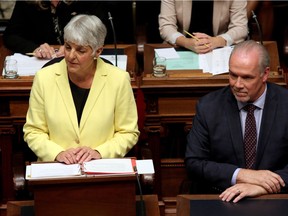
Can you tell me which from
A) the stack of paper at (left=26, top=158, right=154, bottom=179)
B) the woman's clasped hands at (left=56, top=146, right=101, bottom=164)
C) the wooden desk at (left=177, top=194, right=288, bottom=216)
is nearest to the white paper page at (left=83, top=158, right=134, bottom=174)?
the stack of paper at (left=26, top=158, right=154, bottom=179)

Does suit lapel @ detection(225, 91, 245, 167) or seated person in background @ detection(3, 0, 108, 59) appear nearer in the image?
suit lapel @ detection(225, 91, 245, 167)

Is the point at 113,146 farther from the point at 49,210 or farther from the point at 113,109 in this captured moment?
the point at 49,210

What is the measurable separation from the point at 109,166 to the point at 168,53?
5.23 ft

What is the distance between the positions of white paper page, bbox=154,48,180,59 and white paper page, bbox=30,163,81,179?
1511mm

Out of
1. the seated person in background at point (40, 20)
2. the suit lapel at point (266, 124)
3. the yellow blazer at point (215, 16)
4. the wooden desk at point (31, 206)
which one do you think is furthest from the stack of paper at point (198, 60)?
the wooden desk at point (31, 206)

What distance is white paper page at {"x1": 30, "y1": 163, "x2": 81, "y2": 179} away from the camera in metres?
2.67

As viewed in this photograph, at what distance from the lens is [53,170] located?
108 inches

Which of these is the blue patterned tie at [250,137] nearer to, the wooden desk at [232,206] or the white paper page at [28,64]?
the wooden desk at [232,206]

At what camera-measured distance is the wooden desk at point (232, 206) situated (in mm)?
2688

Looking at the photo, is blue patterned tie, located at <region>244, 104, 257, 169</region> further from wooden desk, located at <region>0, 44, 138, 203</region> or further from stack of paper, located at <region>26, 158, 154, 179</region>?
wooden desk, located at <region>0, 44, 138, 203</region>

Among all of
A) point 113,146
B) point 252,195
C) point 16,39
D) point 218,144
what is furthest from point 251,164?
point 16,39

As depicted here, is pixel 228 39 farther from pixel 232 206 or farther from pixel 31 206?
pixel 31 206

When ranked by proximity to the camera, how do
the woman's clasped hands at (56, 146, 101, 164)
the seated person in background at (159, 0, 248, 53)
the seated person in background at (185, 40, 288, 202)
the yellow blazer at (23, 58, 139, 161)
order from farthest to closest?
the seated person in background at (159, 0, 248, 53) → the yellow blazer at (23, 58, 139, 161) → the seated person in background at (185, 40, 288, 202) → the woman's clasped hands at (56, 146, 101, 164)

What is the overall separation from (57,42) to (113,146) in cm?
158
